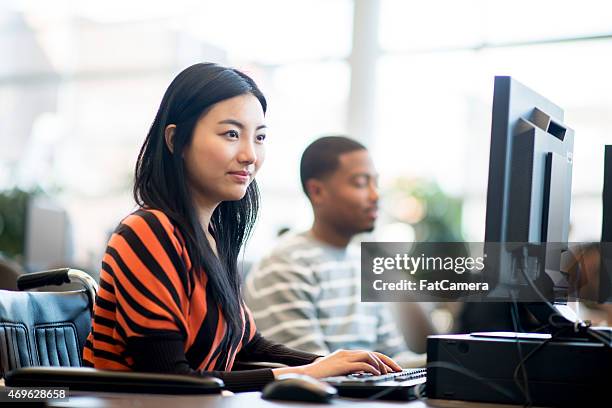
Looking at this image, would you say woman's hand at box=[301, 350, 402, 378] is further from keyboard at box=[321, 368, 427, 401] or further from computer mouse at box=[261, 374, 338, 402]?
computer mouse at box=[261, 374, 338, 402]

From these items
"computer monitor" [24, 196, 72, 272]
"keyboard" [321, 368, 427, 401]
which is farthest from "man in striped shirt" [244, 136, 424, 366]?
"computer monitor" [24, 196, 72, 272]

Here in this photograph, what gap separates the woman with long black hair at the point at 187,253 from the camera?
1.56m

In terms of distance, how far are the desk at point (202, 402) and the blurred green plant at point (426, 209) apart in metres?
4.16

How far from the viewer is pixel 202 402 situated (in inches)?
51.4

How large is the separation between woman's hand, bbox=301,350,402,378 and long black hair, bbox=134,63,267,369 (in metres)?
0.22

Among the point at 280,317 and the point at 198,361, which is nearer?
the point at 198,361

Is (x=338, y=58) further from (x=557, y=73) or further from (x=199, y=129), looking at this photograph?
(x=199, y=129)

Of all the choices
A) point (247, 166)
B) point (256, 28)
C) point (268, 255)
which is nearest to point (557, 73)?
point (256, 28)

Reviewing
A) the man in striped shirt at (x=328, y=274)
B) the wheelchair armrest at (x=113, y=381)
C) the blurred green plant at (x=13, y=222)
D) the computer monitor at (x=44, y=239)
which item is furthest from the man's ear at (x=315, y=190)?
the blurred green plant at (x=13, y=222)

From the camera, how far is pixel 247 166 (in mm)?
1772

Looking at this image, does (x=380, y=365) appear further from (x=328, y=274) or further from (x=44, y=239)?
(x=44, y=239)

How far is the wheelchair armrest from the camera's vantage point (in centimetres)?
136

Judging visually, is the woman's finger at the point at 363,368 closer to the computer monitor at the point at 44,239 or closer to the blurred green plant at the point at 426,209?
the blurred green plant at the point at 426,209

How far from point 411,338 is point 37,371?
95.9 inches
